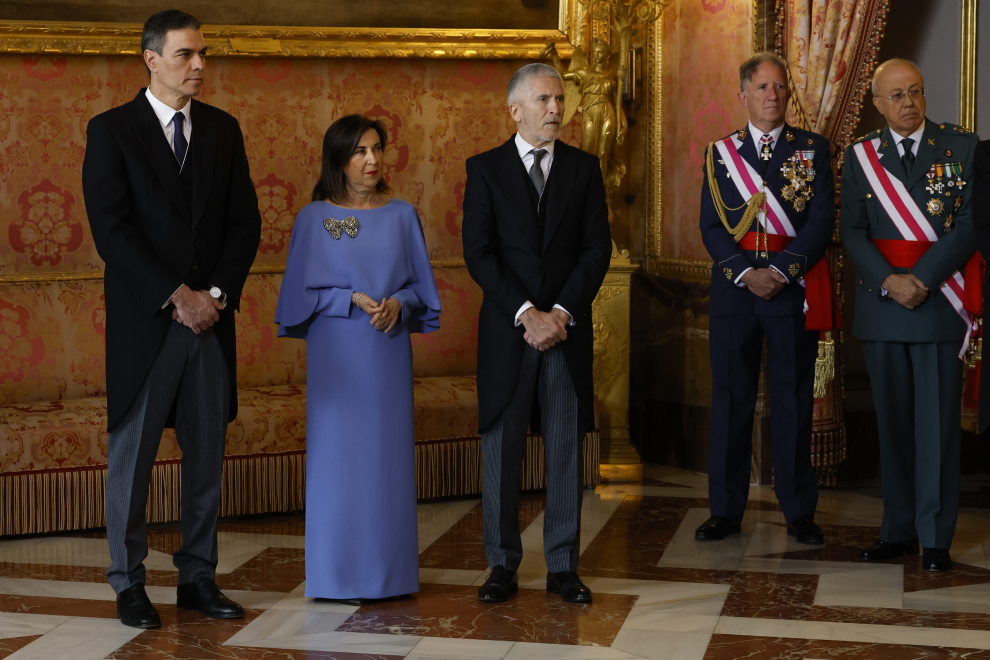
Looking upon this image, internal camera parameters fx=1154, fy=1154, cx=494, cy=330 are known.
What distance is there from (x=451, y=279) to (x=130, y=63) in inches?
71.2

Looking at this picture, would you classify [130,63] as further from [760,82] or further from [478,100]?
[760,82]

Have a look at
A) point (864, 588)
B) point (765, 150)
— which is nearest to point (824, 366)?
point (765, 150)

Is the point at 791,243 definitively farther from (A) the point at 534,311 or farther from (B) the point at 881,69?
(A) the point at 534,311

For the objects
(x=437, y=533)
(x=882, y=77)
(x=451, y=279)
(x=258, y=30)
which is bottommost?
(x=437, y=533)

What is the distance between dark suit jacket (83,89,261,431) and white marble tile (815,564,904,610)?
205cm

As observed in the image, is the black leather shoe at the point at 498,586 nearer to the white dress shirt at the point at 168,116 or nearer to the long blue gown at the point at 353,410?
the long blue gown at the point at 353,410

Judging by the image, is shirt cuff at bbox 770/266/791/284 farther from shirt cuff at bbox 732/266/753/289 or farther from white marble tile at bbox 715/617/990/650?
white marble tile at bbox 715/617/990/650

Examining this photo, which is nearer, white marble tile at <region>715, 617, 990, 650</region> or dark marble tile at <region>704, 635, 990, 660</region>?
dark marble tile at <region>704, 635, 990, 660</region>

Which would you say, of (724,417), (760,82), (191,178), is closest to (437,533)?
(724,417)

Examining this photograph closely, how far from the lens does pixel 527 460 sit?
5.18 m

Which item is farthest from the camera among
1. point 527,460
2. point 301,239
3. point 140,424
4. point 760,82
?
point 527,460

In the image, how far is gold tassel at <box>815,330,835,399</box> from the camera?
449 cm

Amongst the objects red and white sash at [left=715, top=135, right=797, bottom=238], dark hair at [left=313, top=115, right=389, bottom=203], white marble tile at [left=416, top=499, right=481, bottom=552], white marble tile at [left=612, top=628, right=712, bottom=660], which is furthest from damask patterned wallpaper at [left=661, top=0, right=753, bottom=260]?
white marble tile at [left=612, top=628, right=712, bottom=660]

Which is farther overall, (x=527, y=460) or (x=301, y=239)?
(x=527, y=460)
